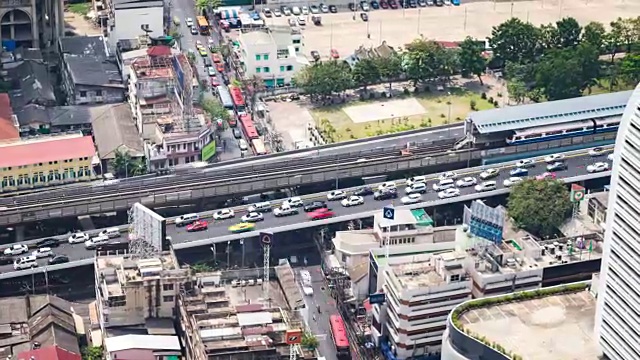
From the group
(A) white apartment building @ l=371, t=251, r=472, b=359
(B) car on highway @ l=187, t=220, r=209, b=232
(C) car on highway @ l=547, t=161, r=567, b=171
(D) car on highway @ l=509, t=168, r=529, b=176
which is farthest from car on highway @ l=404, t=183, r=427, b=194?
(A) white apartment building @ l=371, t=251, r=472, b=359

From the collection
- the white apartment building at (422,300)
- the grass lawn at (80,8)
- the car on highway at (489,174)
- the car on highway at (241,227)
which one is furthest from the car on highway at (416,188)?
the grass lawn at (80,8)

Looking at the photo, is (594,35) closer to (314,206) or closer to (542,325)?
(314,206)

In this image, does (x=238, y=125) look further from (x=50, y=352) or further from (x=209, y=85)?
(x=50, y=352)

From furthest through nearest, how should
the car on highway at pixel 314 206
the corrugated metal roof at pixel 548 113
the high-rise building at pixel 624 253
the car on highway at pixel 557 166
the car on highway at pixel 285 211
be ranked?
1. the corrugated metal roof at pixel 548 113
2. the car on highway at pixel 557 166
3. the car on highway at pixel 314 206
4. the car on highway at pixel 285 211
5. the high-rise building at pixel 624 253

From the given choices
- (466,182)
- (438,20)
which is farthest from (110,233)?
(438,20)

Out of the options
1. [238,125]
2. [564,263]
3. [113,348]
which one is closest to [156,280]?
[113,348]

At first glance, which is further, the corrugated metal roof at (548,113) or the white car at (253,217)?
the corrugated metal roof at (548,113)

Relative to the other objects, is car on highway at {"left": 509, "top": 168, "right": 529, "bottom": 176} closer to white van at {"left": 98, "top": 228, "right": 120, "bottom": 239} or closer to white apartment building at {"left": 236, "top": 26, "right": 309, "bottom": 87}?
white apartment building at {"left": 236, "top": 26, "right": 309, "bottom": 87}

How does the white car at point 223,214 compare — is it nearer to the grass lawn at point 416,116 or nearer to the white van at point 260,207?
the white van at point 260,207

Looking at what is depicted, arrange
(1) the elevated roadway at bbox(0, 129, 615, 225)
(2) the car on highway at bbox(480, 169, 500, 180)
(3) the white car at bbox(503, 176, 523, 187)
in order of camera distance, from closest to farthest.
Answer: (1) the elevated roadway at bbox(0, 129, 615, 225) < (3) the white car at bbox(503, 176, 523, 187) < (2) the car on highway at bbox(480, 169, 500, 180)
